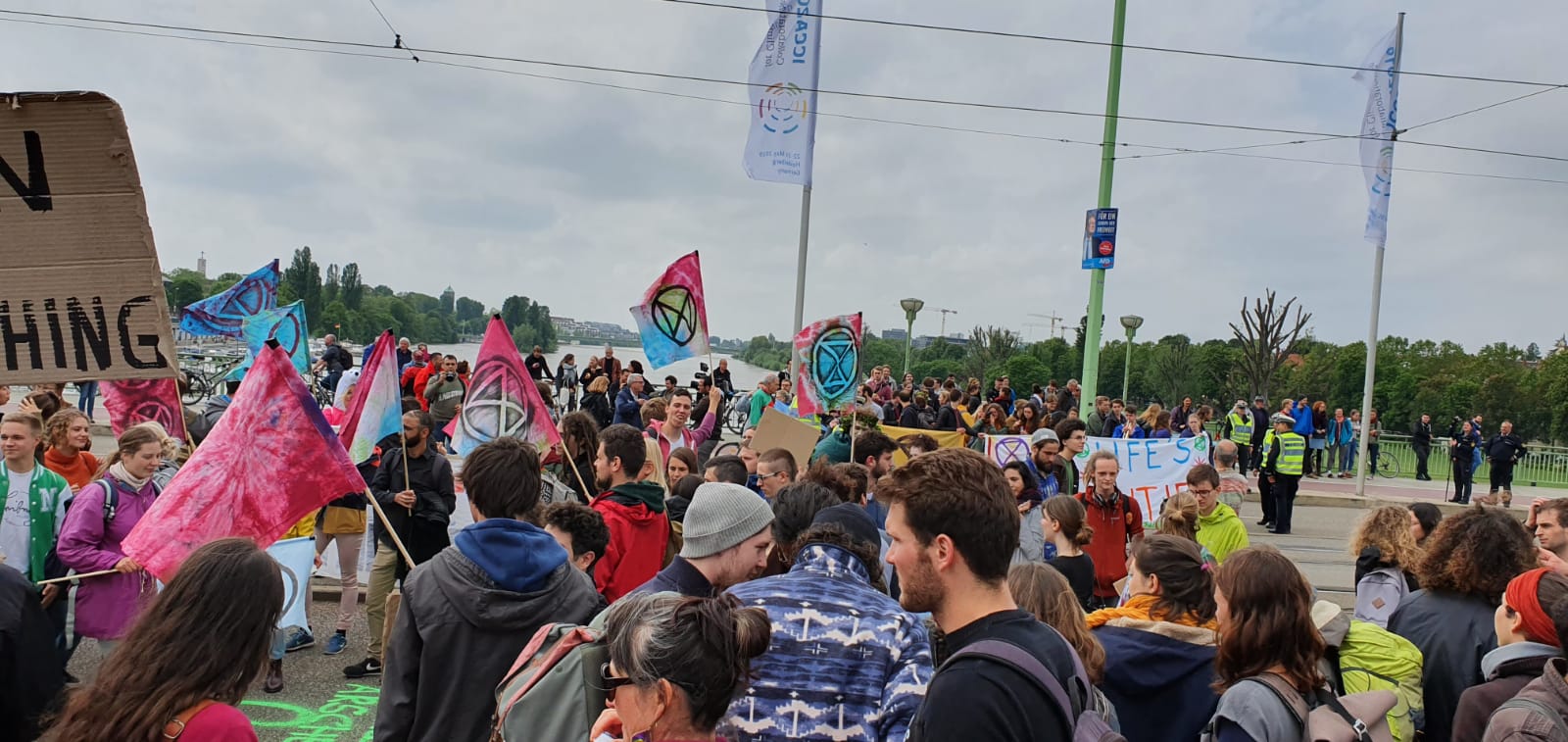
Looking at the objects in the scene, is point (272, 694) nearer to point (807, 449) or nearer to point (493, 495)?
point (493, 495)

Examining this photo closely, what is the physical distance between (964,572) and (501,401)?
5171 millimetres

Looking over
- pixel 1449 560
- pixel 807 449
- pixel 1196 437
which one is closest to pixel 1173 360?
pixel 1196 437

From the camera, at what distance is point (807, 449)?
29.1 ft

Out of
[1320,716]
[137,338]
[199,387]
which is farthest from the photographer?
[199,387]

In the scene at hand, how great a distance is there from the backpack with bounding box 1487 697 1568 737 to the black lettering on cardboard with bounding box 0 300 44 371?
5.01 m

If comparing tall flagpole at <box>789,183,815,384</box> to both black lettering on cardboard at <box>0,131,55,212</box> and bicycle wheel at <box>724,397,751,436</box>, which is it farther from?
black lettering on cardboard at <box>0,131,55,212</box>

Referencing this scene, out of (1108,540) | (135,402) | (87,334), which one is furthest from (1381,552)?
(135,402)

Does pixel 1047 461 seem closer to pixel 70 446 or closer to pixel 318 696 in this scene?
pixel 318 696

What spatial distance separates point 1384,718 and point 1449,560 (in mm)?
1027

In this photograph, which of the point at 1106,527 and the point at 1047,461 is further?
the point at 1047,461

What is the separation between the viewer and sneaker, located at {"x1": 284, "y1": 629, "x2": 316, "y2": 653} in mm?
6680

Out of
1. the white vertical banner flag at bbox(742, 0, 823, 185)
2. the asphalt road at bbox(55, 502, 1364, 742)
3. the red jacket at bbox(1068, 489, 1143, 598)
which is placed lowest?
the asphalt road at bbox(55, 502, 1364, 742)

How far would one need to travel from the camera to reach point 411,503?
20.4 ft

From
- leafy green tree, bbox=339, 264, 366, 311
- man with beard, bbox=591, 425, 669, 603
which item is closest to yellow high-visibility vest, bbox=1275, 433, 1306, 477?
man with beard, bbox=591, 425, 669, 603
